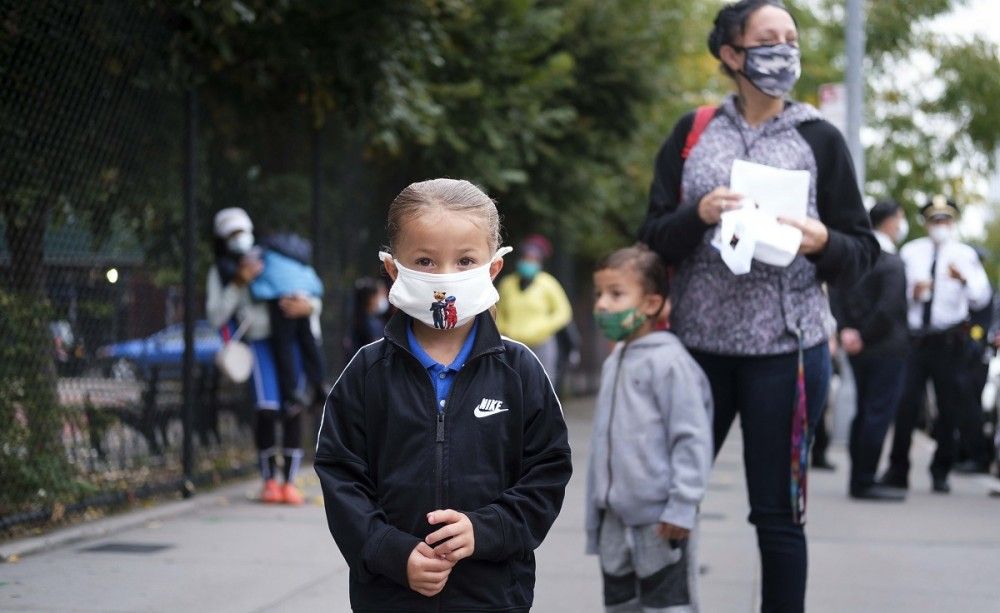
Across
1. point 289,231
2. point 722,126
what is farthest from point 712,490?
point 722,126

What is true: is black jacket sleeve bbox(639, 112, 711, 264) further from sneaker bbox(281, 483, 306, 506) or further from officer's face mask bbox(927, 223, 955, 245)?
officer's face mask bbox(927, 223, 955, 245)

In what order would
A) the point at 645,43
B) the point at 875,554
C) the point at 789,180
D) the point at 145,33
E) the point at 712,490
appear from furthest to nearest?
the point at 645,43
the point at 712,490
the point at 145,33
the point at 875,554
the point at 789,180

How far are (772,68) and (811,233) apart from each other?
53cm

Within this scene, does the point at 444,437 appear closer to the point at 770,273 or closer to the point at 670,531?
the point at 670,531

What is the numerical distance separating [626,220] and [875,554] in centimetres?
1595

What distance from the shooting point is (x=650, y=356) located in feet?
14.3

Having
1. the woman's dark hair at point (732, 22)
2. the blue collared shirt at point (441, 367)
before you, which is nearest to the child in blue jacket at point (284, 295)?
the woman's dark hair at point (732, 22)

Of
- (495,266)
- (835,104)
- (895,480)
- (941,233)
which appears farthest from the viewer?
(835,104)

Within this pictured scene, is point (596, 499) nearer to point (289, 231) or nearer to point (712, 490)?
point (712, 490)

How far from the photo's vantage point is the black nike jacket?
2867 mm

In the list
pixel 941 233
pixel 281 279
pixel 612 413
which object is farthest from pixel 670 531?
pixel 941 233

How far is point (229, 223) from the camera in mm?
8430

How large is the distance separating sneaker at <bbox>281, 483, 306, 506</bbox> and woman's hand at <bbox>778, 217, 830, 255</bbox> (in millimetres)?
4828

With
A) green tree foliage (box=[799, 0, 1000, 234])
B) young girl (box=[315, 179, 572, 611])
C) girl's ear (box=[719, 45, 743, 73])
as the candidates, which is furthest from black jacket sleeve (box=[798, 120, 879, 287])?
green tree foliage (box=[799, 0, 1000, 234])
